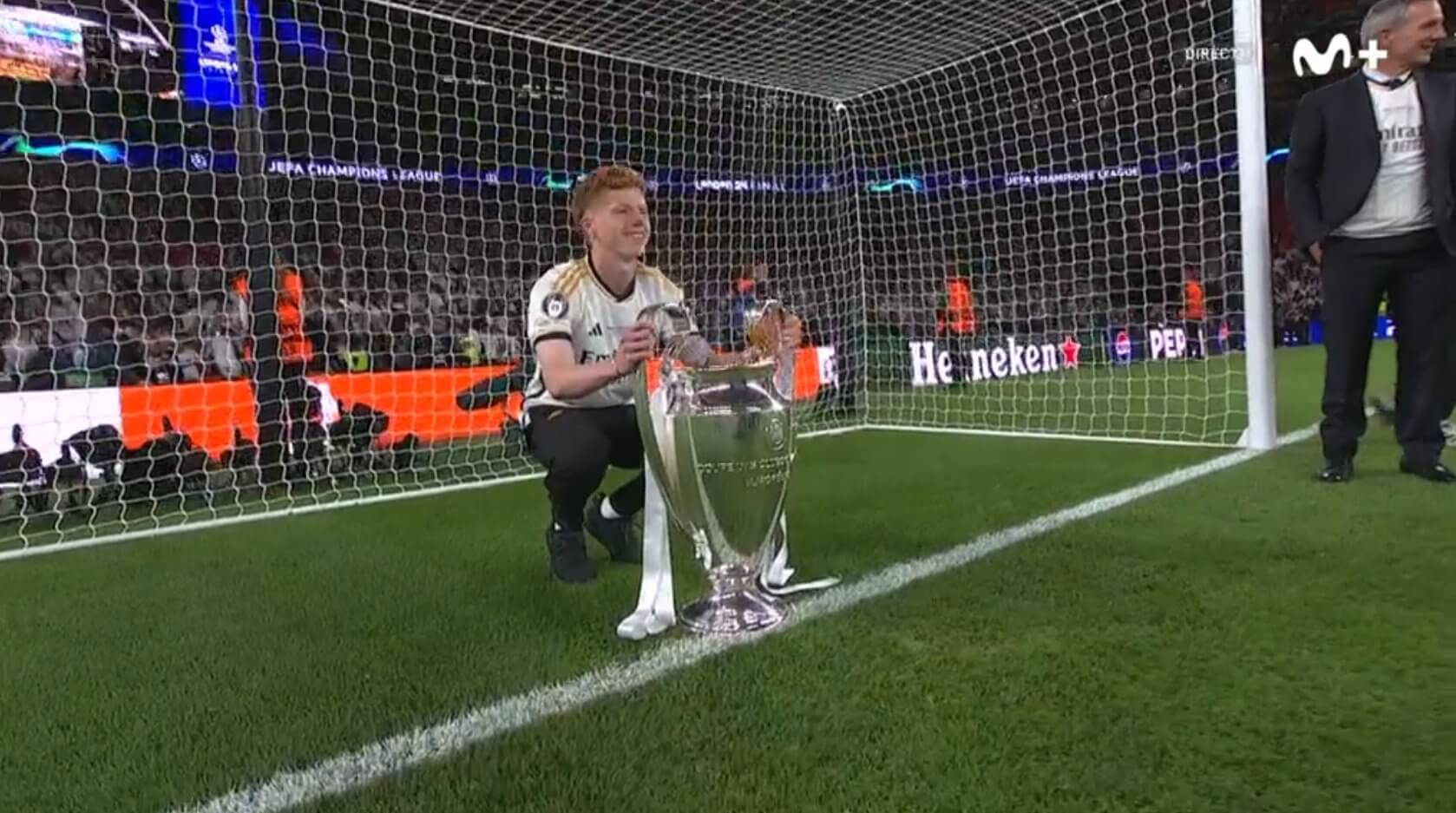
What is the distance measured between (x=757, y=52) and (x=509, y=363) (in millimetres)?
2177

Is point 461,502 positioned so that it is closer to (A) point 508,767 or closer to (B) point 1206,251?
(A) point 508,767

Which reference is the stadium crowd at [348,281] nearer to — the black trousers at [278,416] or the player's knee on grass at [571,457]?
the black trousers at [278,416]

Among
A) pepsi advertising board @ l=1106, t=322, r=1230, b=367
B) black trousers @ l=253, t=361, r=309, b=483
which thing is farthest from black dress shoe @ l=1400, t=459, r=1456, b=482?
pepsi advertising board @ l=1106, t=322, r=1230, b=367

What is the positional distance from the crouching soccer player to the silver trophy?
0.21m

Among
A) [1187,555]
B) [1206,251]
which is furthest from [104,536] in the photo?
[1206,251]

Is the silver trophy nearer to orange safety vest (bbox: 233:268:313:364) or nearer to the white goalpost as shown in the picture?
the white goalpost

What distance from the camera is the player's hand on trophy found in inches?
73.3

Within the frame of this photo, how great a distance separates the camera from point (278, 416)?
14.7 ft

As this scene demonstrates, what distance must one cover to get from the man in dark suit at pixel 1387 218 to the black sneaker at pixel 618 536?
2.05m

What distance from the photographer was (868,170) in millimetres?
6387

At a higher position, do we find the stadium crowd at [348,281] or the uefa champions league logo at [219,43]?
the uefa champions league logo at [219,43]

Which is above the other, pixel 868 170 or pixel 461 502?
pixel 868 170

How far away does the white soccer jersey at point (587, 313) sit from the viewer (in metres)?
2.29

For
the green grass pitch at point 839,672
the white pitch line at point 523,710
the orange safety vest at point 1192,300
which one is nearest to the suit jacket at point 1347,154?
the green grass pitch at point 839,672
